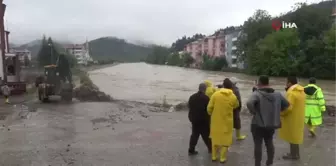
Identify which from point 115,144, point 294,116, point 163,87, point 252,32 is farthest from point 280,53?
point 294,116

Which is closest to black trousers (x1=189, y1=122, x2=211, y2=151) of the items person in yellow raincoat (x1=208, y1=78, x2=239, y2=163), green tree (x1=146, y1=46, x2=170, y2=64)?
person in yellow raincoat (x1=208, y1=78, x2=239, y2=163)

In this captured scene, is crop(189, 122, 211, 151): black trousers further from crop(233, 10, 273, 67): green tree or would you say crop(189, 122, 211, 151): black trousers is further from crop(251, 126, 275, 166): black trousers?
crop(233, 10, 273, 67): green tree

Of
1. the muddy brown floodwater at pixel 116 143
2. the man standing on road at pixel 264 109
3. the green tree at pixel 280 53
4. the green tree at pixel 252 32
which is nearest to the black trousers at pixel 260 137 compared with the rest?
the man standing on road at pixel 264 109

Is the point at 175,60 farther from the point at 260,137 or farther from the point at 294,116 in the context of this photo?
the point at 260,137

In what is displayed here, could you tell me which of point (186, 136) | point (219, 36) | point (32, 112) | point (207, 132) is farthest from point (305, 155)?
point (219, 36)

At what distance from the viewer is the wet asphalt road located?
734 cm

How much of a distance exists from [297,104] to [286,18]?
225 ft

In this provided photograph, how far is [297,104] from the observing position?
274 inches

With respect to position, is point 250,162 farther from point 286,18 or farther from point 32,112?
point 286,18

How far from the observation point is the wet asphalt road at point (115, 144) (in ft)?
24.1

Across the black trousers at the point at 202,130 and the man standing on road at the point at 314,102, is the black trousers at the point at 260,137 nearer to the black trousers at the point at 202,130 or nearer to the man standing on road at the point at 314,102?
the black trousers at the point at 202,130

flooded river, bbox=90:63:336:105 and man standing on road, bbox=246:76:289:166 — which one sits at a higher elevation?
man standing on road, bbox=246:76:289:166

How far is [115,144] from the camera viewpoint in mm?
9016

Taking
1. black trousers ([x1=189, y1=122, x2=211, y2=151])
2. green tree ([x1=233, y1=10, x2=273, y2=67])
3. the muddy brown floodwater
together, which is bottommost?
the muddy brown floodwater
